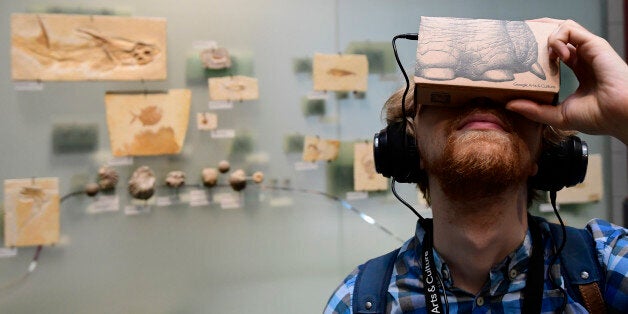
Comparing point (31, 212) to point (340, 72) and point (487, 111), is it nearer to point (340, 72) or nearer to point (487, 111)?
point (340, 72)

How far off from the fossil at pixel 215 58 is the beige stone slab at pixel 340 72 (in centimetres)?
42

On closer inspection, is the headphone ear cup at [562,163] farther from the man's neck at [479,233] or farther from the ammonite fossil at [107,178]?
the ammonite fossil at [107,178]

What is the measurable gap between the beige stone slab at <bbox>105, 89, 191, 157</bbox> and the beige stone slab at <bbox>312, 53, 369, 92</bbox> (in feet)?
2.14

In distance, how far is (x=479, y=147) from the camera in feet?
3.27

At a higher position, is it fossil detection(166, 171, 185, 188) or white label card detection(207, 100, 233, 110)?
white label card detection(207, 100, 233, 110)

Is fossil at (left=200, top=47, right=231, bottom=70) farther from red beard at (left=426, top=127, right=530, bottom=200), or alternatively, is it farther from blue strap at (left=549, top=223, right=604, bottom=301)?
blue strap at (left=549, top=223, right=604, bottom=301)

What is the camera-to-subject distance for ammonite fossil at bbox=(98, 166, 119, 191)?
7.26ft

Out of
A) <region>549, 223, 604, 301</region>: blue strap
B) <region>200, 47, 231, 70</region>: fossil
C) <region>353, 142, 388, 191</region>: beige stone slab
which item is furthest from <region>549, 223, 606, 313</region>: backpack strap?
<region>200, 47, 231, 70</region>: fossil

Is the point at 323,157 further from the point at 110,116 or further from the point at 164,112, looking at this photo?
the point at 110,116

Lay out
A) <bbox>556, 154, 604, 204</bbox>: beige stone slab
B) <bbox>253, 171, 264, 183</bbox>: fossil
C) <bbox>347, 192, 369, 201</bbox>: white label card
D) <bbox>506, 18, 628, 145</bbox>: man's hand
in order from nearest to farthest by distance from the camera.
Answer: <bbox>506, 18, 628, 145</bbox>: man's hand
<bbox>253, 171, 264, 183</bbox>: fossil
<bbox>347, 192, 369, 201</bbox>: white label card
<bbox>556, 154, 604, 204</bbox>: beige stone slab

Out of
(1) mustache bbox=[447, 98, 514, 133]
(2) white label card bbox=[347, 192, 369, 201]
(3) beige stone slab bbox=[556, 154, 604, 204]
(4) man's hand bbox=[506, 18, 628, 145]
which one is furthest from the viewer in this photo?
(3) beige stone slab bbox=[556, 154, 604, 204]

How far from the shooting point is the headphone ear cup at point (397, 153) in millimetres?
1173

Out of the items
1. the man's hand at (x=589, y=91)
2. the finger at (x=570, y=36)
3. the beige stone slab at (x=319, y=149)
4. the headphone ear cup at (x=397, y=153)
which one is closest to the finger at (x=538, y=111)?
the man's hand at (x=589, y=91)

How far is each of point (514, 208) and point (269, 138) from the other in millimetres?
1474
